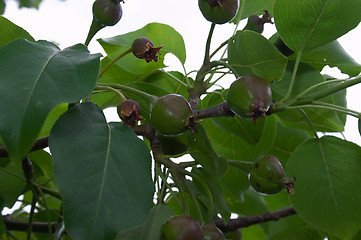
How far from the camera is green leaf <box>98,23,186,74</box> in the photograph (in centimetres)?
102

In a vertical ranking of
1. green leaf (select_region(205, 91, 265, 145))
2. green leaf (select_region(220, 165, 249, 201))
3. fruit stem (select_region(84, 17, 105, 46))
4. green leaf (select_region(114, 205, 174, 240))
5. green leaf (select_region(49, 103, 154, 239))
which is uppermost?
fruit stem (select_region(84, 17, 105, 46))

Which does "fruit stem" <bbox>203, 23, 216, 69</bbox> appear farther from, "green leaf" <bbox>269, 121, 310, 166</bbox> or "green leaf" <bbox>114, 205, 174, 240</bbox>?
"green leaf" <bbox>269, 121, 310, 166</bbox>

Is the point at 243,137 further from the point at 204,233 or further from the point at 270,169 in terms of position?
the point at 204,233

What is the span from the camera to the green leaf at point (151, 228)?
69 centimetres

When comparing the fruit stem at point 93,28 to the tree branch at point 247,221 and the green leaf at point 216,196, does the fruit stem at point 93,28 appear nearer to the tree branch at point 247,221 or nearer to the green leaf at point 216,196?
the green leaf at point 216,196

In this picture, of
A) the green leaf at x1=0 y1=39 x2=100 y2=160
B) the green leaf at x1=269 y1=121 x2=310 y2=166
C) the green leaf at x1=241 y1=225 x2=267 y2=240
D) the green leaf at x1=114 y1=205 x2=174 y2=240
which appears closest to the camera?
the green leaf at x1=0 y1=39 x2=100 y2=160

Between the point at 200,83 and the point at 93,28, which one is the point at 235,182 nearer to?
the point at 200,83

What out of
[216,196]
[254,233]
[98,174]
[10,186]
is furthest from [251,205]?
[98,174]

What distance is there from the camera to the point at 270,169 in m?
0.83

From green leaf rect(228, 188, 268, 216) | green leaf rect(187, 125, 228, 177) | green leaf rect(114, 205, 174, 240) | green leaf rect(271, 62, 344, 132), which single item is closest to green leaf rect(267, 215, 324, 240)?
green leaf rect(228, 188, 268, 216)

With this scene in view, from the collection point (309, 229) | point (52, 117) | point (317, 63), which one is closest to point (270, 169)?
point (317, 63)

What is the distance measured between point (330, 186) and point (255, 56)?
340mm

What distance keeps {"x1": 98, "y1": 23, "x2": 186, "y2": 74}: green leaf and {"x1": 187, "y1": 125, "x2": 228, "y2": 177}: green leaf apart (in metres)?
0.28

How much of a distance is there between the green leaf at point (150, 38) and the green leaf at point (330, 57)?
27 cm
